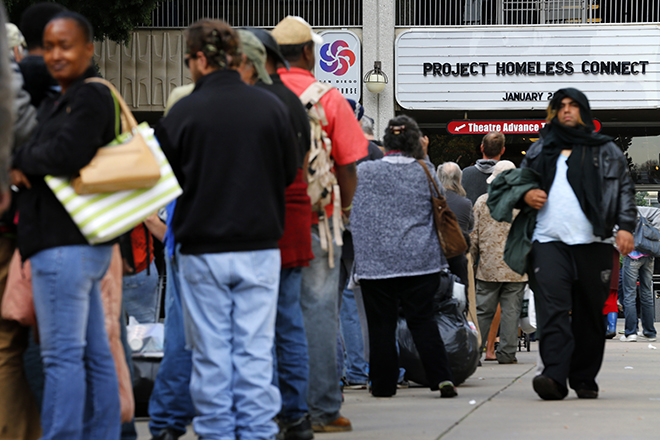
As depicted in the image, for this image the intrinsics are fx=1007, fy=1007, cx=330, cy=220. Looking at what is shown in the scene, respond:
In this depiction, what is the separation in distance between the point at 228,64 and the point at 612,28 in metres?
16.3

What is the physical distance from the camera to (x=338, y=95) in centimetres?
515

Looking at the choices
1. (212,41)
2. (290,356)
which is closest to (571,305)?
(290,356)

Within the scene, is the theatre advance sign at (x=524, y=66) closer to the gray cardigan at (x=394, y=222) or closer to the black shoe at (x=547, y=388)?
the gray cardigan at (x=394, y=222)

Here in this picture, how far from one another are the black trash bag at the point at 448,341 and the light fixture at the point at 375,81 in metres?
11.6

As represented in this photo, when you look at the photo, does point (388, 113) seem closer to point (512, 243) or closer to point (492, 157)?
point (492, 157)

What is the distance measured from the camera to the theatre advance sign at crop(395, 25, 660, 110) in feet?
62.8

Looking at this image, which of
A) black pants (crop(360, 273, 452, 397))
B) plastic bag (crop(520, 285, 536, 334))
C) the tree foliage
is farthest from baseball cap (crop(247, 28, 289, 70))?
the tree foliage

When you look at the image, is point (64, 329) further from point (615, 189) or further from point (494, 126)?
point (494, 126)

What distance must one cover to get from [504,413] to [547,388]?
589 millimetres

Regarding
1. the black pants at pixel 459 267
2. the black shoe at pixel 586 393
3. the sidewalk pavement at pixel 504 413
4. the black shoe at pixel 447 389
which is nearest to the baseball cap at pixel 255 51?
the sidewalk pavement at pixel 504 413

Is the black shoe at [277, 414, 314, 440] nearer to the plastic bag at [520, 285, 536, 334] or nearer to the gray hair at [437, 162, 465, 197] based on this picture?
the gray hair at [437, 162, 465, 197]

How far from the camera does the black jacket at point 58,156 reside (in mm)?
3558

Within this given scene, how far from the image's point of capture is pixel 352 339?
7.37 metres

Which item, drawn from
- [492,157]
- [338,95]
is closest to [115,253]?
[338,95]
